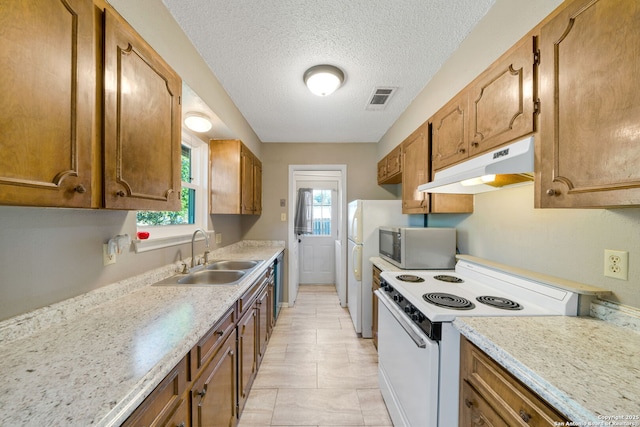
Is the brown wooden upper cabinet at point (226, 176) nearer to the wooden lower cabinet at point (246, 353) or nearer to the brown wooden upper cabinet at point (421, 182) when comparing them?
the wooden lower cabinet at point (246, 353)

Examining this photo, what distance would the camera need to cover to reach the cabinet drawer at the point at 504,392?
655 millimetres

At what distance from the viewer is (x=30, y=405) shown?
514 mm

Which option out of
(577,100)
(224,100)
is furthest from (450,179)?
(224,100)

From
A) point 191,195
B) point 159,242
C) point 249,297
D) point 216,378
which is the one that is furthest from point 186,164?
point 216,378

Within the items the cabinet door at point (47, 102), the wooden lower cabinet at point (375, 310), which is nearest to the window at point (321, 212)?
the wooden lower cabinet at point (375, 310)

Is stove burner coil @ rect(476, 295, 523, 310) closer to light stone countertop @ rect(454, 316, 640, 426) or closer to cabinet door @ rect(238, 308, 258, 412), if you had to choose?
light stone countertop @ rect(454, 316, 640, 426)

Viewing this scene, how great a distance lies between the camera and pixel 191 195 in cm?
236

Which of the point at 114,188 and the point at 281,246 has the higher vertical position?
the point at 114,188

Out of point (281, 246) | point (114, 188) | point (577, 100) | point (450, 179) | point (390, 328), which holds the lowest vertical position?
point (390, 328)

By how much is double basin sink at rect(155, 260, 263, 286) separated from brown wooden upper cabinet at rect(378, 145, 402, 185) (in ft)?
5.77

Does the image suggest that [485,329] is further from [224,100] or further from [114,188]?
[224,100]

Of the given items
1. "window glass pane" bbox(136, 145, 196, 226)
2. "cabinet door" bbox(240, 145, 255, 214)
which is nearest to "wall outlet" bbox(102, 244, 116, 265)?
"window glass pane" bbox(136, 145, 196, 226)

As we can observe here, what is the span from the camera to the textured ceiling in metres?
1.32

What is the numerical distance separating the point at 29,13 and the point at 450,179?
170 cm
